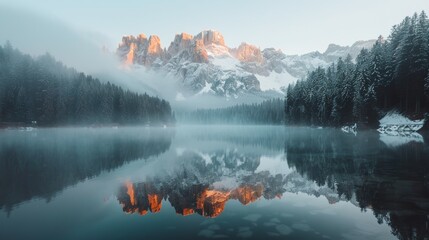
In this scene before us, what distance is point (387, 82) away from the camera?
72375 millimetres

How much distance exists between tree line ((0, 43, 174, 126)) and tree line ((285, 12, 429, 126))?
3463 inches

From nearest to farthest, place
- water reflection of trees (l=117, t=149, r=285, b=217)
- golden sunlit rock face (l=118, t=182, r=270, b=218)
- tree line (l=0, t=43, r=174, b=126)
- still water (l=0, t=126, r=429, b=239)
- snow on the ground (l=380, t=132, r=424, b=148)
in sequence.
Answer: still water (l=0, t=126, r=429, b=239) < golden sunlit rock face (l=118, t=182, r=270, b=218) < water reflection of trees (l=117, t=149, r=285, b=217) < snow on the ground (l=380, t=132, r=424, b=148) < tree line (l=0, t=43, r=174, b=126)

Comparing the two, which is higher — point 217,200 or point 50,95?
point 50,95

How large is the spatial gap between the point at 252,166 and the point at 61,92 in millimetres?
105897

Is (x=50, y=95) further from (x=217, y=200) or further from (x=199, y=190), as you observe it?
(x=217, y=200)

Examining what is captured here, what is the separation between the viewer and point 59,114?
11212 cm

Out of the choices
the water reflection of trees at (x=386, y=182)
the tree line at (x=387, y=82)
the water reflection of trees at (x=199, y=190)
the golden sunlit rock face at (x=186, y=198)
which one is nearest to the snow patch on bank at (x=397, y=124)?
the tree line at (x=387, y=82)

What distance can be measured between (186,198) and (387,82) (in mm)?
70550

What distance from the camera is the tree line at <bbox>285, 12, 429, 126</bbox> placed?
64.4 meters

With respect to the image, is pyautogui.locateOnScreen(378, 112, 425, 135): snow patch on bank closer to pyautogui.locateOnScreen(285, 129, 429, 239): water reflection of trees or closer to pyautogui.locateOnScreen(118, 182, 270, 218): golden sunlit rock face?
pyautogui.locateOnScreen(285, 129, 429, 239): water reflection of trees

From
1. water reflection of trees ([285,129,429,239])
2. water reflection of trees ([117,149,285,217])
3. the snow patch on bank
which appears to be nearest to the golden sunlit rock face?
water reflection of trees ([117,149,285,217])

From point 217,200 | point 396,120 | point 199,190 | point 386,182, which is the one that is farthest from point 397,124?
point 217,200

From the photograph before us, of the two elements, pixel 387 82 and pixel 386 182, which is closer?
pixel 386 182

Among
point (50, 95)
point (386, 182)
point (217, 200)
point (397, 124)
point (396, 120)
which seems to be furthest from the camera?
point (50, 95)
